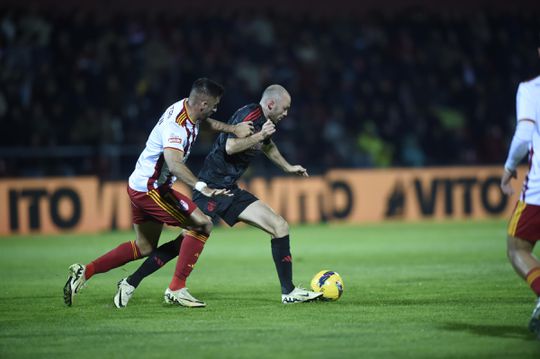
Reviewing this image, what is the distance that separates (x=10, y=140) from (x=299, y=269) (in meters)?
9.74

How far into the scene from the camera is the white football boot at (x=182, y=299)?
8938 mm

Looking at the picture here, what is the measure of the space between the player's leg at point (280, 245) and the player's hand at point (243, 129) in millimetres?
773

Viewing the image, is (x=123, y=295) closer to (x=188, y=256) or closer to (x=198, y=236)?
(x=188, y=256)

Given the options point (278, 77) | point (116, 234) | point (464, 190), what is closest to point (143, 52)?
point (278, 77)

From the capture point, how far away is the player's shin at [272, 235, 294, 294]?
9133 mm

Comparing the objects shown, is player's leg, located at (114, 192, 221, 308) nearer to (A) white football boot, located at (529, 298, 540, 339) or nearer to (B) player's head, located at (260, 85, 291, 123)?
(B) player's head, located at (260, 85, 291, 123)

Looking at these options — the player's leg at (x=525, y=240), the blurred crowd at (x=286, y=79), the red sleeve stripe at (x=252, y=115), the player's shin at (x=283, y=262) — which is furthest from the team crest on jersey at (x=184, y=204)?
the blurred crowd at (x=286, y=79)

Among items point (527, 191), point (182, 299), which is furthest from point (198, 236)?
point (527, 191)

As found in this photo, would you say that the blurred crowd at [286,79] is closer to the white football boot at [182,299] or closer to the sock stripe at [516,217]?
the white football boot at [182,299]

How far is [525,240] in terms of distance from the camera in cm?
688

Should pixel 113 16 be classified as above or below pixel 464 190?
above

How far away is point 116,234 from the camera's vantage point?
63.1 ft

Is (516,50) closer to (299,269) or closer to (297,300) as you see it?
(299,269)

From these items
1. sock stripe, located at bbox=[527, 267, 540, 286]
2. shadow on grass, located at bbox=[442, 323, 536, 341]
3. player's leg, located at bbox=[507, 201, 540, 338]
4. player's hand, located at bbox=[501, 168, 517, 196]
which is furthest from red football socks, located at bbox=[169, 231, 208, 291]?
sock stripe, located at bbox=[527, 267, 540, 286]
